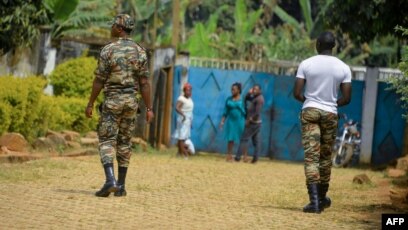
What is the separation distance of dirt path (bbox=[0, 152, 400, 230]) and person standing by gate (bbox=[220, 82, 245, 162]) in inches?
149

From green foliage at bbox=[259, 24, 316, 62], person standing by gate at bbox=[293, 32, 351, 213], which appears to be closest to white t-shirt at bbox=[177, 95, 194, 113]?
person standing by gate at bbox=[293, 32, 351, 213]

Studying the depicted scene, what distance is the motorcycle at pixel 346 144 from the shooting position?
21500 mm

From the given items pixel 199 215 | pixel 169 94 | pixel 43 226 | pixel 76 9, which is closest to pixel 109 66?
pixel 199 215

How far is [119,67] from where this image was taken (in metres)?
11.3

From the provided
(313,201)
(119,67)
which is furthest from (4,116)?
(313,201)

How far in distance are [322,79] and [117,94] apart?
2225 mm

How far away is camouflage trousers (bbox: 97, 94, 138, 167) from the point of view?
11.3m

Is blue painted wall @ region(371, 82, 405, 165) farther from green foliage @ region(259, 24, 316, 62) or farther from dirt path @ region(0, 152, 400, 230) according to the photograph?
green foliage @ region(259, 24, 316, 62)

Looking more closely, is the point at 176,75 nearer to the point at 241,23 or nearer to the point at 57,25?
the point at 57,25

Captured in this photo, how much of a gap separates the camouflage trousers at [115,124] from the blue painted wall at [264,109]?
11.5m

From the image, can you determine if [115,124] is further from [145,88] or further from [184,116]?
[184,116]

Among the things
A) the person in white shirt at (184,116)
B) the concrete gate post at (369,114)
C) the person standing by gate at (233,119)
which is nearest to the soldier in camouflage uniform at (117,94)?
the person in white shirt at (184,116)

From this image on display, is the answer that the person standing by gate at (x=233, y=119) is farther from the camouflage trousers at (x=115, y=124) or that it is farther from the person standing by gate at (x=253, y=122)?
the camouflage trousers at (x=115, y=124)

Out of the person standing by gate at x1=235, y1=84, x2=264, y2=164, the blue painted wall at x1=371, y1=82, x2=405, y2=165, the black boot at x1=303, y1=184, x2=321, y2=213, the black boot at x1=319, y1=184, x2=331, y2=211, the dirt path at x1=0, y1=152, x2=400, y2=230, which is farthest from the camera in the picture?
the blue painted wall at x1=371, y1=82, x2=405, y2=165
